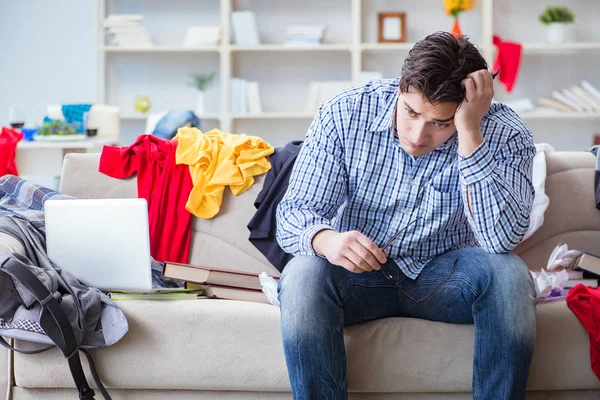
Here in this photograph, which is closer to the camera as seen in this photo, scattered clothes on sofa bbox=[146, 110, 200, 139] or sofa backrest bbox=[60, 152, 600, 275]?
sofa backrest bbox=[60, 152, 600, 275]

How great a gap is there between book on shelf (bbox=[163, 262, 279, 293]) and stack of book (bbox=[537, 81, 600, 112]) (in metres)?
3.55

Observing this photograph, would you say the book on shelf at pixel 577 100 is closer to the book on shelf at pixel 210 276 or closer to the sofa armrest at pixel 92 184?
the sofa armrest at pixel 92 184

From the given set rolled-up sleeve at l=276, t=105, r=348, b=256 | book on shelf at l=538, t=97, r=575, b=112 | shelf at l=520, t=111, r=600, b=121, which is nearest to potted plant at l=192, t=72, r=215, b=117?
shelf at l=520, t=111, r=600, b=121

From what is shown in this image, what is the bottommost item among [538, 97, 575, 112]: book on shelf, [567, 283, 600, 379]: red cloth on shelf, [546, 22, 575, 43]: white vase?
[567, 283, 600, 379]: red cloth on shelf

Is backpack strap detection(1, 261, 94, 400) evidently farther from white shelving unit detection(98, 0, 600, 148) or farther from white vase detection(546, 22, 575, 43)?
white vase detection(546, 22, 575, 43)


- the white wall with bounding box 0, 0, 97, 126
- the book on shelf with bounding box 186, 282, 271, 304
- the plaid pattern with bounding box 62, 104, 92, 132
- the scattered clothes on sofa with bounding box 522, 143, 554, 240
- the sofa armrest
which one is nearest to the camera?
the book on shelf with bounding box 186, 282, 271, 304

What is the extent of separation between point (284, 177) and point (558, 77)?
3470 millimetres

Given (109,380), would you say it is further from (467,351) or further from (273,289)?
(467,351)

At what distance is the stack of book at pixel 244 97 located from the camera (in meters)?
5.09

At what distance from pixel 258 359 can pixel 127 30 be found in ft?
12.0

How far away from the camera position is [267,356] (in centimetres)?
182

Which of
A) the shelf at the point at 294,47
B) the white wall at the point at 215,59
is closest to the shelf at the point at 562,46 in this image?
the white wall at the point at 215,59

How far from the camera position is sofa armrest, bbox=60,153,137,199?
7.79 feet

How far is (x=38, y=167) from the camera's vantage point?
3.81 m
